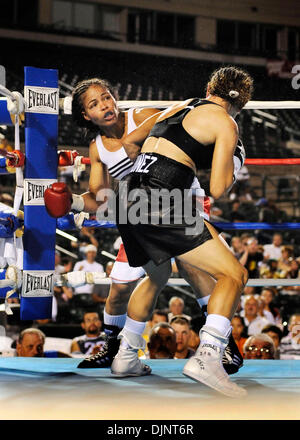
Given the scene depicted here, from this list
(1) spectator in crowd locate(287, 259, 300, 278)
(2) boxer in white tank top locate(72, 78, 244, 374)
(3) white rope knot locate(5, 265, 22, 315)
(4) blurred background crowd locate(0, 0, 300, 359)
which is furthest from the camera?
(4) blurred background crowd locate(0, 0, 300, 359)

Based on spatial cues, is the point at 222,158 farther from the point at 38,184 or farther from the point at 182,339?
the point at 182,339

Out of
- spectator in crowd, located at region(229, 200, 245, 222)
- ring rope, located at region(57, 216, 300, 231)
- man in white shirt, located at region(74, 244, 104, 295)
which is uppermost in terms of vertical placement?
ring rope, located at region(57, 216, 300, 231)

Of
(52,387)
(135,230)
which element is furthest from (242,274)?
(52,387)

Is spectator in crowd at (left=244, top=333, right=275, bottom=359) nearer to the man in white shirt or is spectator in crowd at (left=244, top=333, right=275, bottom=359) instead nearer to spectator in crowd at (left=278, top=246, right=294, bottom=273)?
the man in white shirt

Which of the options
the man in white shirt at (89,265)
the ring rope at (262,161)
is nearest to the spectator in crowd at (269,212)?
the man in white shirt at (89,265)

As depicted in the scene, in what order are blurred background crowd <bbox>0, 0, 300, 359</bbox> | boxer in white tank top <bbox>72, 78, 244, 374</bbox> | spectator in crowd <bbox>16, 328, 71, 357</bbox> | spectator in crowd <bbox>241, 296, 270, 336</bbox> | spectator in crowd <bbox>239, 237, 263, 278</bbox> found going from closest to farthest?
boxer in white tank top <bbox>72, 78, 244, 374</bbox>, spectator in crowd <bbox>16, 328, 71, 357</bbox>, spectator in crowd <bbox>241, 296, 270, 336</bbox>, spectator in crowd <bbox>239, 237, 263, 278</bbox>, blurred background crowd <bbox>0, 0, 300, 359</bbox>

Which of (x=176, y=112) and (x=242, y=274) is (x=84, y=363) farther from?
(x=176, y=112)

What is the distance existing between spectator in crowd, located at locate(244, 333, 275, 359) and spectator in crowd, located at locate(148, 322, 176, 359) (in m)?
0.32

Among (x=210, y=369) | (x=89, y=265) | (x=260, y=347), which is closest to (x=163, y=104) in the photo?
(x=210, y=369)

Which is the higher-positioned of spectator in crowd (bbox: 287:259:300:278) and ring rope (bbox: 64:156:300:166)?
ring rope (bbox: 64:156:300:166)

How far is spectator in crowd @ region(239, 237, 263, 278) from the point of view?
4.88 metres

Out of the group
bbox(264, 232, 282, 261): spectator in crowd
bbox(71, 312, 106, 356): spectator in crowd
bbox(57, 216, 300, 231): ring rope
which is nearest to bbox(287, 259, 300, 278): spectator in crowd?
bbox(264, 232, 282, 261): spectator in crowd

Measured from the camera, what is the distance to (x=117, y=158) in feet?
6.17

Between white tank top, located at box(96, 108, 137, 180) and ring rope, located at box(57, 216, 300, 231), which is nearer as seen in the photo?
white tank top, located at box(96, 108, 137, 180)
